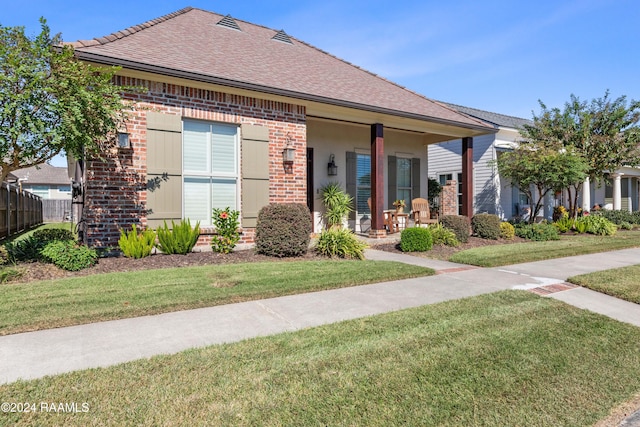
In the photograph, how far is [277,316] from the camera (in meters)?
3.81

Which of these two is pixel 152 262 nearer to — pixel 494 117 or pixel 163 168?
pixel 163 168

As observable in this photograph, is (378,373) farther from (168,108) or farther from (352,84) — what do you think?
(352,84)

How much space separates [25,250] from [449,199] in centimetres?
1365

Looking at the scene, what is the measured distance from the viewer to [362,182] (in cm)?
1185

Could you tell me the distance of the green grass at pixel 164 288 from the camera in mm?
3637

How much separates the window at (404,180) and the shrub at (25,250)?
9792 millimetres

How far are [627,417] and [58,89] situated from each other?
→ 6869mm

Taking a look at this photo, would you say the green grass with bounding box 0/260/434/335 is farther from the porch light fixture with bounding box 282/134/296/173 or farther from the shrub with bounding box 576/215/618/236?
the shrub with bounding box 576/215/618/236

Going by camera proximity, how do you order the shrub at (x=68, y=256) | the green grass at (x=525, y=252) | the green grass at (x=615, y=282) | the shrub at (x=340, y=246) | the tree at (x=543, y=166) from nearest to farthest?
the green grass at (x=615, y=282)
the shrub at (x=68, y=256)
the green grass at (x=525, y=252)
the shrub at (x=340, y=246)
the tree at (x=543, y=166)

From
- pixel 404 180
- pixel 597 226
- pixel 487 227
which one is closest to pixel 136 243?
pixel 487 227

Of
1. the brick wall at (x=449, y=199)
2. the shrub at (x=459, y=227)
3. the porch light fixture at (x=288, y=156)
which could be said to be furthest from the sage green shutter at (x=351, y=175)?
the brick wall at (x=449, y=199)

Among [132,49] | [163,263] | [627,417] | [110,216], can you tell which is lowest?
[627,417]

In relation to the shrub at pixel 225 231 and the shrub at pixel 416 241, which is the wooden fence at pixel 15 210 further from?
the shrub at pixel 416 241

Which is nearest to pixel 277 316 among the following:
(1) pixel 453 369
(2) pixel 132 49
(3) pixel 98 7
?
(1) pixel 453 369
